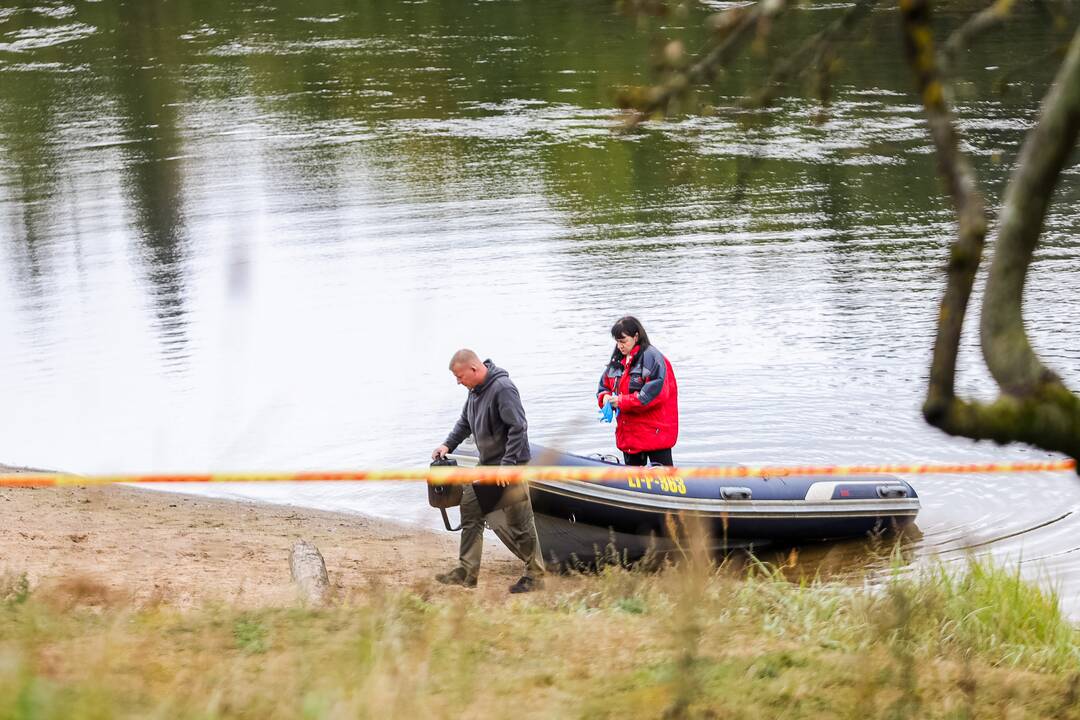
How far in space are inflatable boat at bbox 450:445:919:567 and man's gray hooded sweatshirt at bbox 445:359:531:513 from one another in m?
0.32

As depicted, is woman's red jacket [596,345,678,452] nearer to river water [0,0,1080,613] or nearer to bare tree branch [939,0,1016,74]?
river water [0,0,1080,613]

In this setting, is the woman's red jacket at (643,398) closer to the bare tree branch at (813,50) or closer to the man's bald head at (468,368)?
the man's bald head at (468,368)

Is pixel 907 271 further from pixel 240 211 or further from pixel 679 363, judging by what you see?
pixel 240 211

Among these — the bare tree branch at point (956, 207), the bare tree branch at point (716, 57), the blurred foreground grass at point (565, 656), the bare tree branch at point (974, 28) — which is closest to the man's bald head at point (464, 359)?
the blurred foreground grass at point (565, 656)

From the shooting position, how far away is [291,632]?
549 cm

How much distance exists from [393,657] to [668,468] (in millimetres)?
4926

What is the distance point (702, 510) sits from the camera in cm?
976

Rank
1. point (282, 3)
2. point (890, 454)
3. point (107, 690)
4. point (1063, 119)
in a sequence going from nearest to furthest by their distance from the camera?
point (1063, 119) → point (107, 690) → point (890, 454) → point (282, 3)

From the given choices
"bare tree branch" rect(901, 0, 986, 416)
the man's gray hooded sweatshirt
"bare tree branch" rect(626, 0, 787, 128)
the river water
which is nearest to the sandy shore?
the river water

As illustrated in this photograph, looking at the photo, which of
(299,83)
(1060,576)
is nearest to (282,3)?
(299,83)

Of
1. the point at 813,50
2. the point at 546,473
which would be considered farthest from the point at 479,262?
the point at 813,50

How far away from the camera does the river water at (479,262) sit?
1289cm

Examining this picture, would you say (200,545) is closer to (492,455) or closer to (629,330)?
(492,455)

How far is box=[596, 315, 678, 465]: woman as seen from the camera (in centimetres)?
960
